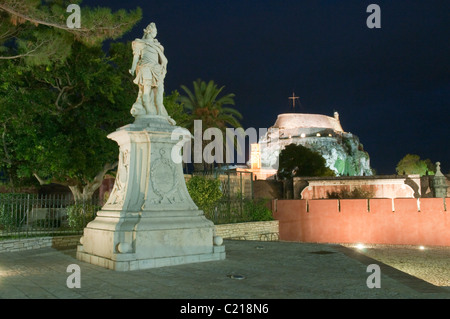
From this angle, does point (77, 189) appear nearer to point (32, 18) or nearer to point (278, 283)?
point (32, 18)

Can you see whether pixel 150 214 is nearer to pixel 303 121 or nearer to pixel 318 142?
pixel 318 142

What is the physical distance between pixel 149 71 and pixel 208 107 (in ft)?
66.0

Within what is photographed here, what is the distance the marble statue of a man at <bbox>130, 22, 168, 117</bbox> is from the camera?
709 cm

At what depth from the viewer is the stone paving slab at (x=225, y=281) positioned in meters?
4.32

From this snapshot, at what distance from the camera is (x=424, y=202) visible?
63.3 feet

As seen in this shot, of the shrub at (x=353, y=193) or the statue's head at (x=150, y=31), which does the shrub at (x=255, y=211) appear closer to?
the statue's head at (x=150, y=31)

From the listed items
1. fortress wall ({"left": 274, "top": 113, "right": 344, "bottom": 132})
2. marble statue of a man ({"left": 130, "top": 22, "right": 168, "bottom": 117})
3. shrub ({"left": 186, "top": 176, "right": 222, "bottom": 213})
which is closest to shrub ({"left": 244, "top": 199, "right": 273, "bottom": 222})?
shrub ({"left": 186, "top": 176, "right": 222, "bottom": 213})

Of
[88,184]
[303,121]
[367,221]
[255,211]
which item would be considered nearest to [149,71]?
[88,184]

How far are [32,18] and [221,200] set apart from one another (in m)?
9.47

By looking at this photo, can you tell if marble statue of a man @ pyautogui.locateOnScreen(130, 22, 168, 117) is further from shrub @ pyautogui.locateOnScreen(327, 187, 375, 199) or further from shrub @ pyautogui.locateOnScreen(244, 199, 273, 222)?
shrub @ pyautogui.locateOnScreen(327, 187, 375, 199)

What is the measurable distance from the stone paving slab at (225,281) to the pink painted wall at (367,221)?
13.3 meters

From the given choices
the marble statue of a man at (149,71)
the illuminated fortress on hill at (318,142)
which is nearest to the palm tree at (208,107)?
the marble statue of a man at (149,71)

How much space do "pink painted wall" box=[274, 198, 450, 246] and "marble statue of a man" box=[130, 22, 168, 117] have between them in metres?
14.4

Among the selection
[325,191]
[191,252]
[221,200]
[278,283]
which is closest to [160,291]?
[278,283]
